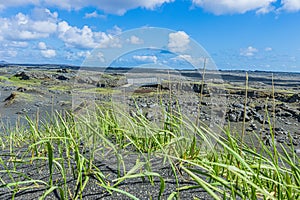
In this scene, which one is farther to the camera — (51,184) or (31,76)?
(31,76)

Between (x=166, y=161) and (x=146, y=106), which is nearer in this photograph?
(x=166, y=161)

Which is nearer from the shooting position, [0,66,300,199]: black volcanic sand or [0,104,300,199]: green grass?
[0,104,300,199]: green grass

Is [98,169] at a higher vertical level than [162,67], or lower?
lower

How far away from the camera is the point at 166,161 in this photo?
1474 millimetres

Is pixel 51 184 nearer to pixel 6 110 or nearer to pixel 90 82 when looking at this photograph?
pixel 90 82

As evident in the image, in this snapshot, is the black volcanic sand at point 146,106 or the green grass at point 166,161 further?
the black volcanic sand at point 146,106

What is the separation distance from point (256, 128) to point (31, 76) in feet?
35.3

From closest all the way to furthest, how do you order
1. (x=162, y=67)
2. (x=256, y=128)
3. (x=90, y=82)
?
(x=162, y=67) → (x=90, y=82) → (x=256, y=128)

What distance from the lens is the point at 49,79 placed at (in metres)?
13.8

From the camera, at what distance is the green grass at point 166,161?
1.03m

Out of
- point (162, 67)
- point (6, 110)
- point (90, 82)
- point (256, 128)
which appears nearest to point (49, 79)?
point (6, 110)

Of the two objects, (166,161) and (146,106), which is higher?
(166,161)

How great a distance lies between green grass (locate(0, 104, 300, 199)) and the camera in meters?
1.03

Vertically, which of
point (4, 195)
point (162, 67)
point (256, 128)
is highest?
point (162, 67)
